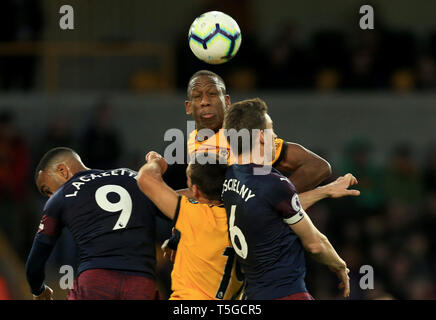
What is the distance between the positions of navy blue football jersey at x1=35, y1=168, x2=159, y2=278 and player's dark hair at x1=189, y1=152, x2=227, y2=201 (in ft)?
2.45

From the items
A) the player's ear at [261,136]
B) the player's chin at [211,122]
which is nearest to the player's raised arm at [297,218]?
the player's ear at [261,136]

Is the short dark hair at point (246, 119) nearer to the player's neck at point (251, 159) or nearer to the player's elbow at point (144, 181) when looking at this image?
the player's neck at point (251, 159)

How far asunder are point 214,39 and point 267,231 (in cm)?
239

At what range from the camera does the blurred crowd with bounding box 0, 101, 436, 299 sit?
13.1 m

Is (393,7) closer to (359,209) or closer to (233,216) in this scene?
(359,209)

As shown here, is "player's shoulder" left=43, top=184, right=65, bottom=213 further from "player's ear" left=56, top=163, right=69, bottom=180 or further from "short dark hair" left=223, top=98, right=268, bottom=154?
"short dark hair" left=223, top=98, right=268, bottom=154

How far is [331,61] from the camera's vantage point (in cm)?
1647

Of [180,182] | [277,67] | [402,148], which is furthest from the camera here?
[277,67]

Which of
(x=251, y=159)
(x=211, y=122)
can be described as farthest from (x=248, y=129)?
(x=211, y=122)

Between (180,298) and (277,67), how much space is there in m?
9.74

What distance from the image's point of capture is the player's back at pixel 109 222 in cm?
728

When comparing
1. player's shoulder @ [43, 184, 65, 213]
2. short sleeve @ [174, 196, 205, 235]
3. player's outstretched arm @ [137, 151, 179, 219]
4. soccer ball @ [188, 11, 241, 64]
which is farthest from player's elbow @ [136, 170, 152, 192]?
soccer ball @ [188, 11, 241, 64]
